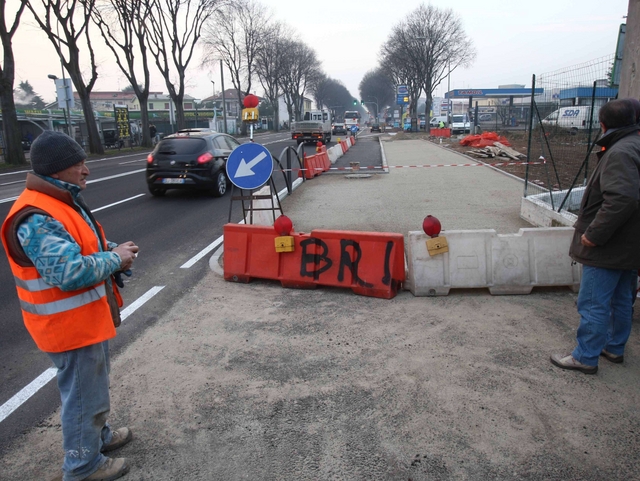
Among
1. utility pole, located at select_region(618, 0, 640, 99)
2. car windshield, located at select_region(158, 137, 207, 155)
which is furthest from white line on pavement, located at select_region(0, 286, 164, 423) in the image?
car windshield, located at select_region(158, 137, 207, 155)

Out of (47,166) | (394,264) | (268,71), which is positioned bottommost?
(394,264)

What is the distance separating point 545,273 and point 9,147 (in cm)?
2481

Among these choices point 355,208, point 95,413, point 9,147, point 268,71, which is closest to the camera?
point 95,413

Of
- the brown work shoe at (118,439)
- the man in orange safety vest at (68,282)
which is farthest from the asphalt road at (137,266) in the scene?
the man in orange safety vest at (68,282)

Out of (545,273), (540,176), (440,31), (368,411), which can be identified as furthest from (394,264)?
(440,31)

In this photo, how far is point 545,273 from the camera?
5.26 m

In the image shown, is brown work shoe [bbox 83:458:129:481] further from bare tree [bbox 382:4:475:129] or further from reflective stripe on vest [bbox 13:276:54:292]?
bare tree [bbox 382:4:475:129]

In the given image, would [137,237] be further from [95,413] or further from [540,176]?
[540,176]

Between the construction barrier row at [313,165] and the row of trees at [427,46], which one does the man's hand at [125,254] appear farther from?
the row of trees at [427,46]

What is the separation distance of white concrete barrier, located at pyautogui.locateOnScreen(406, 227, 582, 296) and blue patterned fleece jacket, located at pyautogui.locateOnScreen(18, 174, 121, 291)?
3623mm

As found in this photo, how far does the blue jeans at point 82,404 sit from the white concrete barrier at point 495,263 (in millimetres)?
3433

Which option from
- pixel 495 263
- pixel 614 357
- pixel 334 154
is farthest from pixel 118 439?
pixel 334 154

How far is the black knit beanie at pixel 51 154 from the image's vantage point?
2.38m

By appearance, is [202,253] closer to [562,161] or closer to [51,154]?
[51,154]
